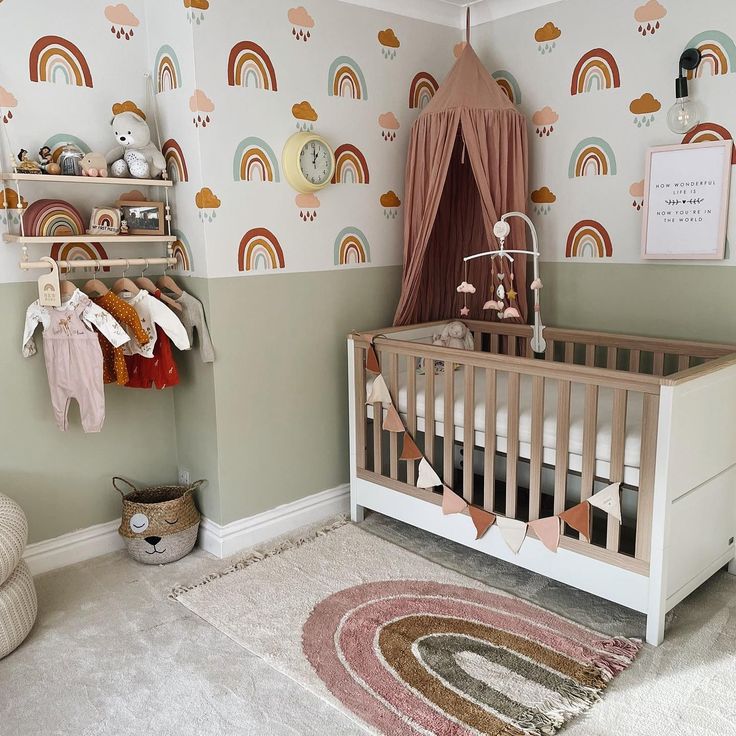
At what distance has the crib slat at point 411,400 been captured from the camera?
274cm

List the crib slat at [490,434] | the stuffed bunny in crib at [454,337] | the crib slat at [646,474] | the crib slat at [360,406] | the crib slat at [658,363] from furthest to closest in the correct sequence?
the stuffed bunny in crib at [454,337]
the crib slat at [360,406]
the crib slat at [658,363]
the crib slat at [490,434]
the crib slat at [646,474]

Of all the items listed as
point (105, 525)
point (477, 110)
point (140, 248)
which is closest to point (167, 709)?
point (105, 525)

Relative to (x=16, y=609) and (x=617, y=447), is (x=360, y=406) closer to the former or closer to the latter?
(x=617, y=447)

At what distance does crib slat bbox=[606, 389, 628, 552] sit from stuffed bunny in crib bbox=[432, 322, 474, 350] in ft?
3.38

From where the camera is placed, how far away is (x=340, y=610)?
7.83 feet

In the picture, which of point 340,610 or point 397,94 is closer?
point 340,610

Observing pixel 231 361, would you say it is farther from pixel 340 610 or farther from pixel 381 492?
pixel 340 610

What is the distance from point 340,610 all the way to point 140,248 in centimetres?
152

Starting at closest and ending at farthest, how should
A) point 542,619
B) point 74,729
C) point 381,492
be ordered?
point 74,729 < point 542,619 < point 381,492

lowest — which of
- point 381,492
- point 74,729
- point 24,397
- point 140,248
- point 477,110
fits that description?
point 74,729

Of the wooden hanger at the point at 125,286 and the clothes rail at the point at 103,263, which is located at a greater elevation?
the clothes rail at the point at 103,263

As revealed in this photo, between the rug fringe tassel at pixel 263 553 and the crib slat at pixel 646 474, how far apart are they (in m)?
1.29

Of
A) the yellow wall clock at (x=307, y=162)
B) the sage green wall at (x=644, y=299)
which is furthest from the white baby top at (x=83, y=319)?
the sage green wall at (x=644, y=299)

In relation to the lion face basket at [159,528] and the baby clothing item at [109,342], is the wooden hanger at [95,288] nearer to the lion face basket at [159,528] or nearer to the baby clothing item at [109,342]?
the baby clothing item at [109,342]
